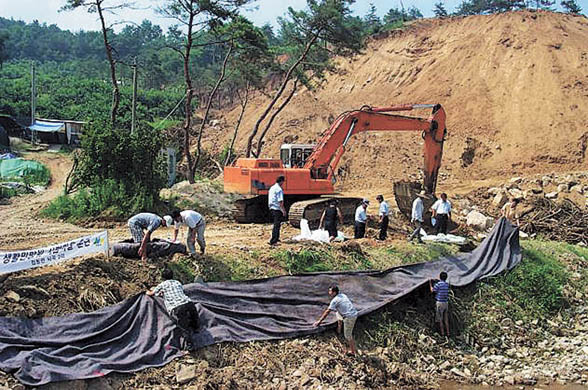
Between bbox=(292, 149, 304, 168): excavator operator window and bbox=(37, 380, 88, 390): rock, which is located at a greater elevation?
bbox=(292, 149, 304, 168): excavator operator window

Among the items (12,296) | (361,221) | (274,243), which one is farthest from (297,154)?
(12,296)

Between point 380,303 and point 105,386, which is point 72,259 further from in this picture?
point 380,303

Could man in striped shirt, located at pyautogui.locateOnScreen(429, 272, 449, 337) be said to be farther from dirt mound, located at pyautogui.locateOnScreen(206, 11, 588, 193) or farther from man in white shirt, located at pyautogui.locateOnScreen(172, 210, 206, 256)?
dirt mound, located at pyautogui.locateOnScreen(206, 11, 588, 193)

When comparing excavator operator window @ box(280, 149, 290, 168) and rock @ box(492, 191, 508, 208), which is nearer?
excavator operator window @ box(280, 149, 290, 168)

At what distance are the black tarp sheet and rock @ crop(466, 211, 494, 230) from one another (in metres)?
6.11

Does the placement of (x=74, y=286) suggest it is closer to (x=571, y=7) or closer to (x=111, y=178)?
(x=111, y=178)

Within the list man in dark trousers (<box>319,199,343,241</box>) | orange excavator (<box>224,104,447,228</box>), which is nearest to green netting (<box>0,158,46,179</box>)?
orange excavator (<box>224,104,447,228</box>)

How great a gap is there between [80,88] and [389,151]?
36.3m

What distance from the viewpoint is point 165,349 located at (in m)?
7.93

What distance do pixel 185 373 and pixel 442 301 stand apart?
4.91 metres

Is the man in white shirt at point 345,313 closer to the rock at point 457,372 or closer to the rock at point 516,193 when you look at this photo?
the rock at point 457,372

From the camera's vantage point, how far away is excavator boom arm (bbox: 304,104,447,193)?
1559 centimetres

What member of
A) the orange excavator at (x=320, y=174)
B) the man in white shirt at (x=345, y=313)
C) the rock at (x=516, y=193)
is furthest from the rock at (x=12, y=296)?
the rock at (x=516, y=193)

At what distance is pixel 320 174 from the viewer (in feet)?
51.5
